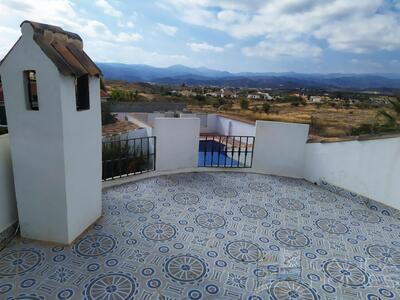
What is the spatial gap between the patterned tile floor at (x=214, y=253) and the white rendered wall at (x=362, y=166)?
331mm

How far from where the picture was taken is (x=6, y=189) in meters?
2.40

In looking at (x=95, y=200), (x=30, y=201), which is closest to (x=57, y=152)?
(x=30, y=201)

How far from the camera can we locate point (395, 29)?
20.8ft

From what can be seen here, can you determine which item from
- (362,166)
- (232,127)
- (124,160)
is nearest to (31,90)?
(124,160)

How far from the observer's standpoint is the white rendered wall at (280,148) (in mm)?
4617

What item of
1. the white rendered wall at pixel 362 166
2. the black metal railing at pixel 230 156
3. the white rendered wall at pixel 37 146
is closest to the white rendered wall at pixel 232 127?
the black metal railing at pixel 230 156

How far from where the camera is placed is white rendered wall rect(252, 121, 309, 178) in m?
4.62

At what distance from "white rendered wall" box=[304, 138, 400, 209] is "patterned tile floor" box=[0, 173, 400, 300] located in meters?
0.33

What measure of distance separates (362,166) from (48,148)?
163 inches

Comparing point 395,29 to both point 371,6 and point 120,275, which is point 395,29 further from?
point 120,275

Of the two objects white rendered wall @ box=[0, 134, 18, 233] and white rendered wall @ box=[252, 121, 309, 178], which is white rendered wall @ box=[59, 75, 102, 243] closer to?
white rendered wall @ box=[0, 134, 18, 233]

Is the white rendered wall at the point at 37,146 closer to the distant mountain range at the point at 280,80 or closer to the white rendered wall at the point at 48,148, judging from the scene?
the white rendered wall at the point at 48,148

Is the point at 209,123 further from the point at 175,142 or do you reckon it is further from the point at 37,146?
the point at 37,146

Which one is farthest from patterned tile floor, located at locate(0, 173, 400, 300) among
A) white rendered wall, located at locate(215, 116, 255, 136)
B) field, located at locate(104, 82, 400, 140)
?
white rendered wall, located at locate(215, 116, 255, 136)
